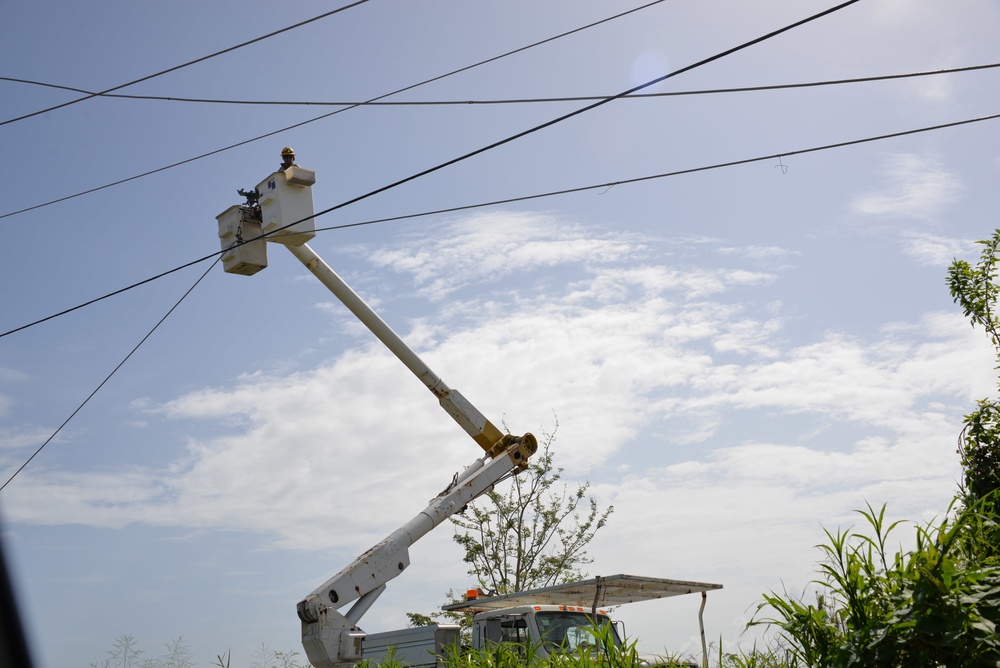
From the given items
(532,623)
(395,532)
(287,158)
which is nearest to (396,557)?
(395,532)

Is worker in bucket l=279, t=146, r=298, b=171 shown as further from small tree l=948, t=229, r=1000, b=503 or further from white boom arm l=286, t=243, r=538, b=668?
small tree l=948, t=229, r=1000, b=503

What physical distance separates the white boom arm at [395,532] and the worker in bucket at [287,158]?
1157 mm

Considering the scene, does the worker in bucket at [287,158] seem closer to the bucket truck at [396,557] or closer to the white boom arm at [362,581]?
the bucket truck at [396,557]

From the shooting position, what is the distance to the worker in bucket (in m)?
13.1

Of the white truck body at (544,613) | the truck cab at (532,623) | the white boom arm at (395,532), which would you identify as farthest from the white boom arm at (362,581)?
the truck cab at (532,623)

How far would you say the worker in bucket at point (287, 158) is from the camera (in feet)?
42.9

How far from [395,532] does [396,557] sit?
1.23 ft

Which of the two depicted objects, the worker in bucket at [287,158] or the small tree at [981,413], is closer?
the small tree at [981,413]

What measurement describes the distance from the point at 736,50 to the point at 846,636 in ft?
18.5

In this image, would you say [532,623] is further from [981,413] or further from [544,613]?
[981,413]

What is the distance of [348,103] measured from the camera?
12.0 metres

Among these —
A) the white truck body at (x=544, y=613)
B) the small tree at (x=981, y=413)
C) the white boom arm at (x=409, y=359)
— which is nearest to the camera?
the small tree at (x=981, y=413)

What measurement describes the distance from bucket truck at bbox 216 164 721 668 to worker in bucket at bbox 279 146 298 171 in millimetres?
51

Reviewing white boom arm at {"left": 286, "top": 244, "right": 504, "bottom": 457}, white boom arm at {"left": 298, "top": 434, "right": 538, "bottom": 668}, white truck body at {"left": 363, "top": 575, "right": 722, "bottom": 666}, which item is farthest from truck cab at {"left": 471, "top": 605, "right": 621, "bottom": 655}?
white boom arm at {"left": 286, "top": 244, "right": 504, "bottom": 457}
